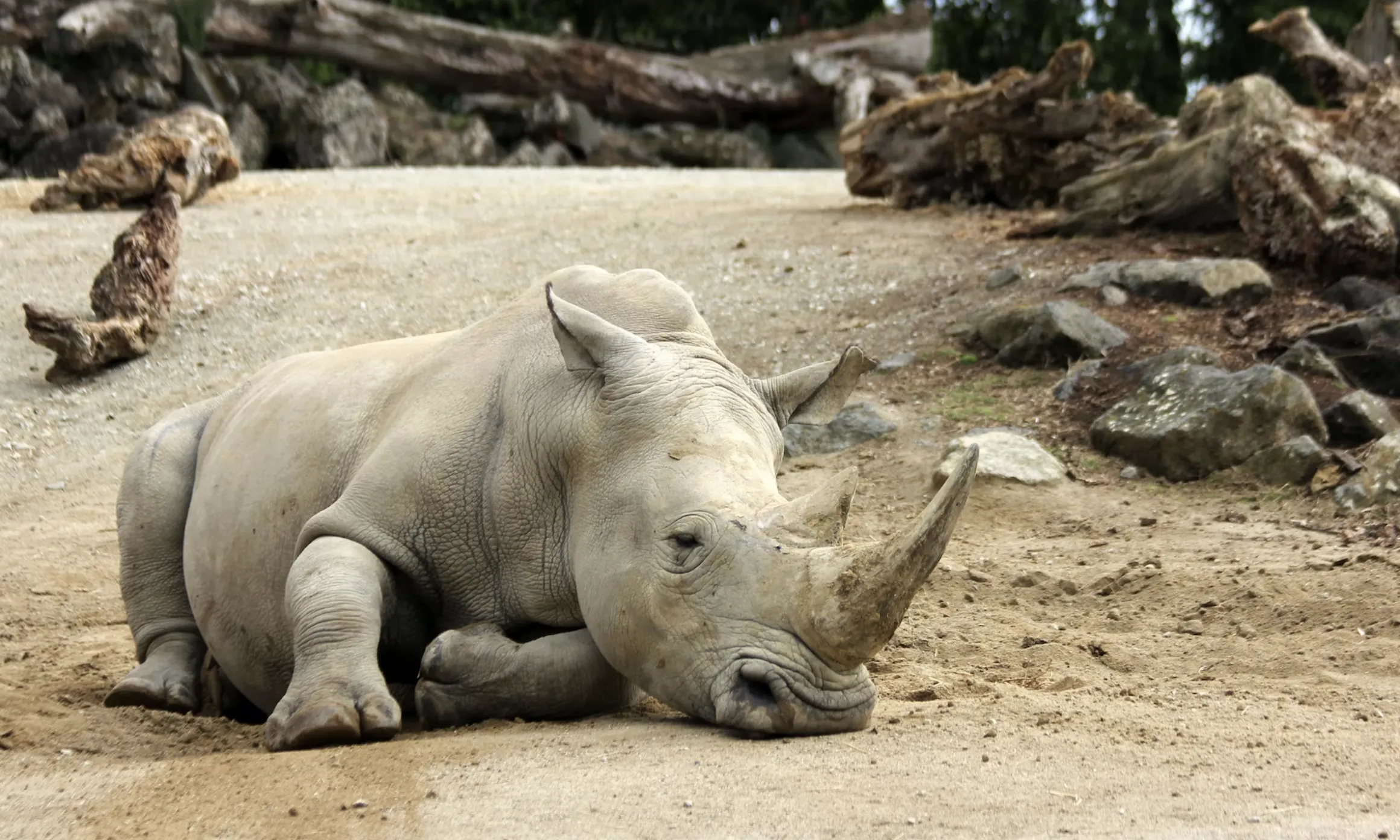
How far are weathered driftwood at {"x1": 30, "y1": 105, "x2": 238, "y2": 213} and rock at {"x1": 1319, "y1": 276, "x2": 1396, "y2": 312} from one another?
8926 mm

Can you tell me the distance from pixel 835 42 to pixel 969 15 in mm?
5280

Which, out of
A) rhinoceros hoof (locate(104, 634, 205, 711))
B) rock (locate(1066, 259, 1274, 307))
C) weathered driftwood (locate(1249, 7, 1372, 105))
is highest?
weathered driftwood (locate(1249, 7, 1372, 105))

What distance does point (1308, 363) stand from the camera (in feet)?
27.2

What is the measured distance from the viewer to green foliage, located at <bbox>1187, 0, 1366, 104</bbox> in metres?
24.5

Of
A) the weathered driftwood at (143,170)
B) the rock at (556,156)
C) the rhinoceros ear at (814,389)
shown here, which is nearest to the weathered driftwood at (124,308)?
the weathered driftwood at (143,170)

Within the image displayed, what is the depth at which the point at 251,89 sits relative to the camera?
765 inches

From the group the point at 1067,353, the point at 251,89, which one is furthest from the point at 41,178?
the point at 1067,353

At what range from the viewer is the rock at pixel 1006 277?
10.2 metres

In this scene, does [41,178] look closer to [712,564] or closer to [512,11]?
[512,11]

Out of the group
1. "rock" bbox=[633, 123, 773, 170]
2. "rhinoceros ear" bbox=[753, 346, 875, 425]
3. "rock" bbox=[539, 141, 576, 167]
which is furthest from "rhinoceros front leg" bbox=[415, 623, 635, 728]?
"rock" bbox=[633, 123, 773, 170]

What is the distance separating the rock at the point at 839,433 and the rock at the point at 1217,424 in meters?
1.19

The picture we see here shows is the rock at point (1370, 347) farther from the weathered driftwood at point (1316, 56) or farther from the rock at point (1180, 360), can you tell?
the weathered driftwood at point (1316, 56)

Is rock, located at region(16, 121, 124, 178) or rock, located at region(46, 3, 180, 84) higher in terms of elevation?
rock, located at region(46, 3, 180, 84)

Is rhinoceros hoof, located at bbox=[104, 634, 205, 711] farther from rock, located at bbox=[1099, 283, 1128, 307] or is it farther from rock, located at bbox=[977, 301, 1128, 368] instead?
rock, located at bbox=[1099, 283, 1128, 307]
